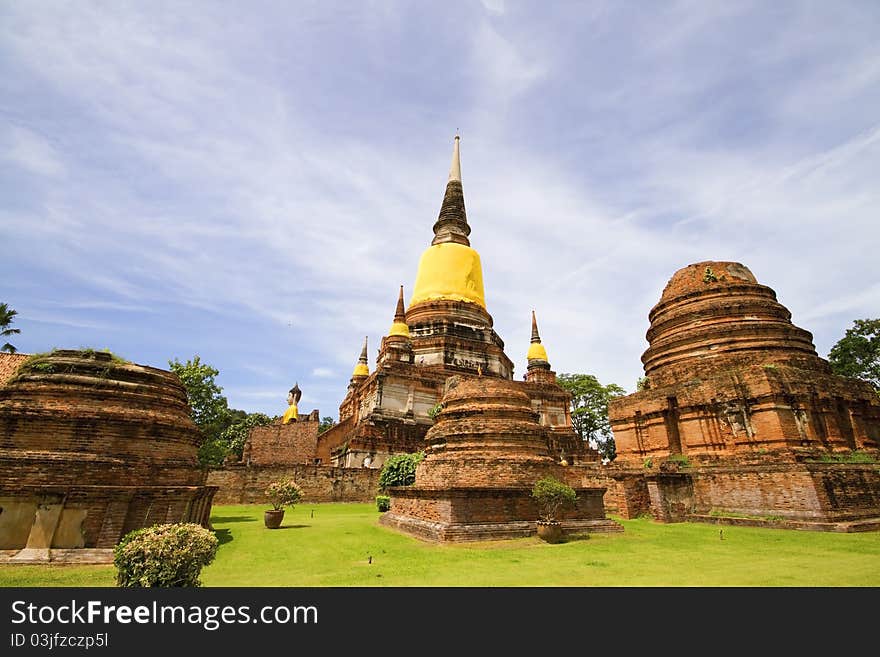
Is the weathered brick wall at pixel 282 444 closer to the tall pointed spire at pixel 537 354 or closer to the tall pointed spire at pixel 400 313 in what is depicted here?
the tall pointed spire at pixel 400 313

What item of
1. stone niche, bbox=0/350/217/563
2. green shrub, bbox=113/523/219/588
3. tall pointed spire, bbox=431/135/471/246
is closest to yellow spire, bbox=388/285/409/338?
tall pointed spire, bbox=431/135/471/246

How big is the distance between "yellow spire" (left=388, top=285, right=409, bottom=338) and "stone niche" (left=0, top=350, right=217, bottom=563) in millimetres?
24688

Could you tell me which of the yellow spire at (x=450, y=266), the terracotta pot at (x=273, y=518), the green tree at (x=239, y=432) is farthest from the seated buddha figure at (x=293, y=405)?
the terracotta pot at (x=273, y=518)

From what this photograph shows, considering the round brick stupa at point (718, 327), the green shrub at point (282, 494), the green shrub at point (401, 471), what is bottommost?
the green shrub at point (282, 494)

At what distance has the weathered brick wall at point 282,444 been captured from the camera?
3488 centimetres

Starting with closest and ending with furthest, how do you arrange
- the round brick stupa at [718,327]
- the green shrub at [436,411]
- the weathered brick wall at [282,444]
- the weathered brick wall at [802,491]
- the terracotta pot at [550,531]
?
the terracotta pot at [550,531], the weathered brick wall at [802,491], the green shrub at [436,411], the round brick stupa at [718,327], the weathered brick wall at [282,444]

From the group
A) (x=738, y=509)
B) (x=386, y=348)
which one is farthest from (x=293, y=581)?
(x=386, y=348)

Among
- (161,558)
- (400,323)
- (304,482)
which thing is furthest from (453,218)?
(161,558)

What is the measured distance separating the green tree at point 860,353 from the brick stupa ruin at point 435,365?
57.4 feet

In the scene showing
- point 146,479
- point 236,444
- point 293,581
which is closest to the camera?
point 293,581
